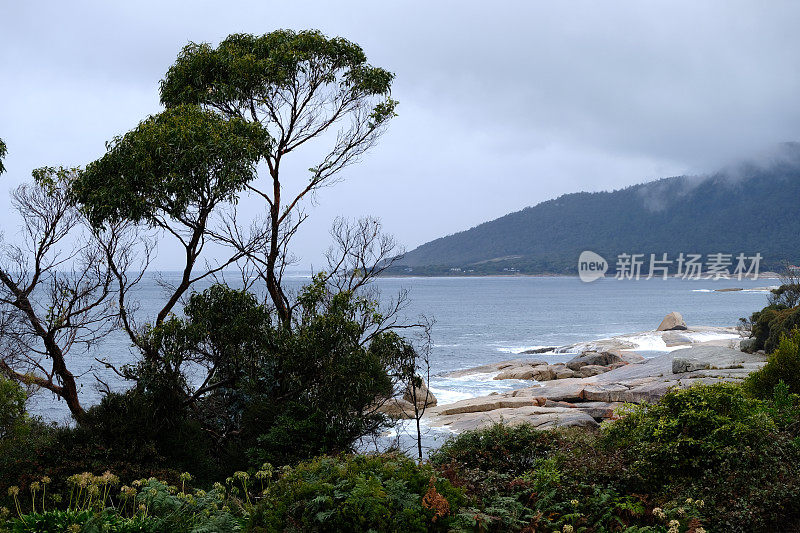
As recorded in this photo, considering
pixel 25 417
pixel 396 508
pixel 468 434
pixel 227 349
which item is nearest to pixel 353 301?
pixel 227 349

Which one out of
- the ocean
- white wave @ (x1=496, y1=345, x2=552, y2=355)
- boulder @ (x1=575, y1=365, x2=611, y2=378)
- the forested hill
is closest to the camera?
boulder @ (x1=575, y1=365, x2=611, y2=378)

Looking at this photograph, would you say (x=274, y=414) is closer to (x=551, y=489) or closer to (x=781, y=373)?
(x=551, y=489)

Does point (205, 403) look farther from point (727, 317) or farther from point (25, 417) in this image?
point (727, 317)

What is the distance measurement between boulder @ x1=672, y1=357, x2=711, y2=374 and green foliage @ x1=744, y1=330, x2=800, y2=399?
13903 millimetres

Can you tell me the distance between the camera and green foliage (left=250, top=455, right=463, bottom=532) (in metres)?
5.23

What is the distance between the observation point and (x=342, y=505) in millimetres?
5273

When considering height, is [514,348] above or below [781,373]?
below

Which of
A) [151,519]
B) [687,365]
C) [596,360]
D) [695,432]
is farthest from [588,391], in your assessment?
[151,519]

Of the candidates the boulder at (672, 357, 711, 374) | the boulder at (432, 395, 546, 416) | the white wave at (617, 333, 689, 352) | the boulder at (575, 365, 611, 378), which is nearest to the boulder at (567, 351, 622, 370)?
the boulder at (575, 365, 611, 378)

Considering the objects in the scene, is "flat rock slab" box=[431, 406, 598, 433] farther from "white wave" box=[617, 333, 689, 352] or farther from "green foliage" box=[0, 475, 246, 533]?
"white wave" box=[617, 333, 689, 352]

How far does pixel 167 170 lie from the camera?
37.8ft

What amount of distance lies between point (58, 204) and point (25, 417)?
429 centimetres

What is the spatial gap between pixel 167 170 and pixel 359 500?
8250 millimetres

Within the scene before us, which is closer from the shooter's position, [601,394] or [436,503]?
[436,503]
